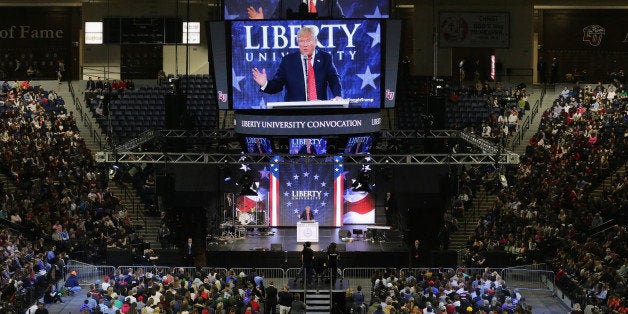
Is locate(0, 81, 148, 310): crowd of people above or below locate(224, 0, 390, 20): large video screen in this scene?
below

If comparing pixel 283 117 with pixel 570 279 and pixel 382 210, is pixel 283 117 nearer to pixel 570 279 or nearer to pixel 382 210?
pixel 382 210

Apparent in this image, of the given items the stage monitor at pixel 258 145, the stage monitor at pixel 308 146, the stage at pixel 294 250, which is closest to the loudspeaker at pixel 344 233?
the stage at pixel 294 250

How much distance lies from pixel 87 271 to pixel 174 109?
10.1m

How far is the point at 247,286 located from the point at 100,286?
4047 millimetres

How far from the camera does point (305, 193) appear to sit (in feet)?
159

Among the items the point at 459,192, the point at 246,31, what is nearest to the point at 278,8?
the point at 246,31

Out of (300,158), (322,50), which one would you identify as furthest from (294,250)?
(322,50)

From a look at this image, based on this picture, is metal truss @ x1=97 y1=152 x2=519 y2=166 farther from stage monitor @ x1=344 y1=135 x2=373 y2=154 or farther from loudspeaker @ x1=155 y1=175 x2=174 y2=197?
loudspeaker @ x1=155 y1=175 x2=174 y2=197

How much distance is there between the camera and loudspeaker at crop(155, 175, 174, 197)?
42625 mm

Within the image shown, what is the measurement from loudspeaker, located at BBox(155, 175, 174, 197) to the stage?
237 cm

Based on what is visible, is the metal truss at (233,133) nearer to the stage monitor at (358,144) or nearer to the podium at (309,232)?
the stage monitor at (358,144)

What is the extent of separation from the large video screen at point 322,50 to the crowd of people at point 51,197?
6.28m

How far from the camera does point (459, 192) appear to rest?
45781mm

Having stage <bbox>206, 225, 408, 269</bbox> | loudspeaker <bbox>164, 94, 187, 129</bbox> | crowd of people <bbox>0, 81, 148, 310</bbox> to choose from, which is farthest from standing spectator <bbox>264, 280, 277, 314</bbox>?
loudspeaker <bbox>164, 94, 187, 129</bbox>
